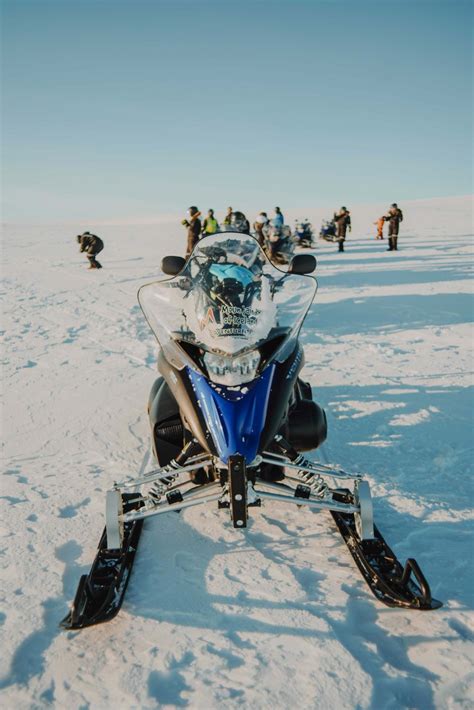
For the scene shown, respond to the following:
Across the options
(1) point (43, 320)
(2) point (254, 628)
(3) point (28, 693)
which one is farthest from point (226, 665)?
(1) point (43, 320)

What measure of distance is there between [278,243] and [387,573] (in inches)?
621

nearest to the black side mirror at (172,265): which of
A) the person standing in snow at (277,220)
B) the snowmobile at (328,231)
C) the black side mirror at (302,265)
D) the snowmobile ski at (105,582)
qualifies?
the black side mirror at (302,265)

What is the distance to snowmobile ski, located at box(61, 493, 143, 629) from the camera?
7.29 ft

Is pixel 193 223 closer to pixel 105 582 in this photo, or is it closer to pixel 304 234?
pixel 304 234

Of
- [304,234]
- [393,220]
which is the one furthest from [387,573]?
[304,234]

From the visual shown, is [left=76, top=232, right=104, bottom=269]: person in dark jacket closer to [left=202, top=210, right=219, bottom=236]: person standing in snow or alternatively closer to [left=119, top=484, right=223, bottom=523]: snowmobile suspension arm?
[left=202, top=210, right=219, bottom=236]: person standing in snow

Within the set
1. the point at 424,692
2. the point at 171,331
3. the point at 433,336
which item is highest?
the point at 171,331

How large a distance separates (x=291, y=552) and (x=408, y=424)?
2.27 metres

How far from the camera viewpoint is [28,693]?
196 centimetres

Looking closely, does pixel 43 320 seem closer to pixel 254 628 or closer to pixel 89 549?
pixel 89 549

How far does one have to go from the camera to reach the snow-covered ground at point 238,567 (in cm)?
201

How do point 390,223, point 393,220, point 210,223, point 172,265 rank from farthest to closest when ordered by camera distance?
point 390,223 < point 393,220 < point 210,223 < point 172,265

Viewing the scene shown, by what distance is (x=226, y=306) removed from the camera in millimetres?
2846

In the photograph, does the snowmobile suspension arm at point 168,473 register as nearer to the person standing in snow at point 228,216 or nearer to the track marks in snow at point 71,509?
the track marks in snow at point 71,509
